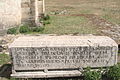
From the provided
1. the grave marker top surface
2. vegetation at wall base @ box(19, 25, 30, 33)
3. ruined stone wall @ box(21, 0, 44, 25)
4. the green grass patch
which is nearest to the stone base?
the grave marker top surface

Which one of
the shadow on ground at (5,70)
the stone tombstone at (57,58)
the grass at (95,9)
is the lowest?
the shadow on ground at (5,70)

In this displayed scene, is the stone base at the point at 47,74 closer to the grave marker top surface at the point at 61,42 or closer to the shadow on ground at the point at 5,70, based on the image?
the shadow on ground at the point at 5,70

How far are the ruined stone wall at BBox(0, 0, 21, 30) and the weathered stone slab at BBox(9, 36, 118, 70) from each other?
19.2 feet

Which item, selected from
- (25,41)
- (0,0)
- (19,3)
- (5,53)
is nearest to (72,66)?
(25,41)

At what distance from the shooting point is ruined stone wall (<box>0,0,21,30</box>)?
1135 centimetres

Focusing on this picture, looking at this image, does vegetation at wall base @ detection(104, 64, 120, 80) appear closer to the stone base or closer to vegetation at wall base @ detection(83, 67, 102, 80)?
vegetation at wall base @ detection(83, 67, 102, 80)

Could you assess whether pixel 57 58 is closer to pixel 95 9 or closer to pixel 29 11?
pixel 29 11

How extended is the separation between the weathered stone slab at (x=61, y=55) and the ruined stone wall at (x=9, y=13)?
19.2ft

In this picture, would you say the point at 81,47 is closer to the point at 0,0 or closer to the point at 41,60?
the point at 41,60

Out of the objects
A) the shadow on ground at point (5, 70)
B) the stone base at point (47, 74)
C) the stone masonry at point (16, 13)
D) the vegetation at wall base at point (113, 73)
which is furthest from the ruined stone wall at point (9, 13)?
the vegetation at wall base at point (113, 73)

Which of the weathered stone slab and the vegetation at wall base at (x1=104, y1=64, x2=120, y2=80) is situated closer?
the vegetation at wall base at (x1=104, y1=64, x2=120, y2=80)

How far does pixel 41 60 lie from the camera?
5898mm

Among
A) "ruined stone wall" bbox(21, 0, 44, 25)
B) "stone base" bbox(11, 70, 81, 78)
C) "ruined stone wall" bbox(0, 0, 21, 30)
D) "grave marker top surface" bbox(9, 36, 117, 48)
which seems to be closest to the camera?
"stone base" bbox(11, 70, 81, 78)

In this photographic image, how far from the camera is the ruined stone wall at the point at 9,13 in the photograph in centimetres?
1135
